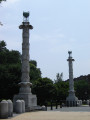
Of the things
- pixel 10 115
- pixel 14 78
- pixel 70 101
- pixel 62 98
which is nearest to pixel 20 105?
pixel 10 115

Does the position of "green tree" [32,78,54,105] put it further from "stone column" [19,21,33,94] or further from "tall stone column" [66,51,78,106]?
"stone column" [19,21,33,94]

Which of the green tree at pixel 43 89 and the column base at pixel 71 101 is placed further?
the column base at pixel 71 101

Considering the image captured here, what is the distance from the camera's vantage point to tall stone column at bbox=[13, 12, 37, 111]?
31.0m

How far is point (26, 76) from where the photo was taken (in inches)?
1280

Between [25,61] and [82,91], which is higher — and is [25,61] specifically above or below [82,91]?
above

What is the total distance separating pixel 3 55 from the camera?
56.5m

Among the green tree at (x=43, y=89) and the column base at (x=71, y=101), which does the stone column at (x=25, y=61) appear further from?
the column base at (x=71, y=101)

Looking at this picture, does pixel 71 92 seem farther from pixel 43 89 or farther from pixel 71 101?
pixel 43 89

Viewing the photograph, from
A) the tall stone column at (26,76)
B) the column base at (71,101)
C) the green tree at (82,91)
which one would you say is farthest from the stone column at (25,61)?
the green tree at (82,91)

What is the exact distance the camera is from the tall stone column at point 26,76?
3097 centimetres

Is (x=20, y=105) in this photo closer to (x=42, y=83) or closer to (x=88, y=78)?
(x=42, y=83)

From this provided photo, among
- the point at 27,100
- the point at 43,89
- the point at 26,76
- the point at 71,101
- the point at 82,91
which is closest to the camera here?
the point at 27,100

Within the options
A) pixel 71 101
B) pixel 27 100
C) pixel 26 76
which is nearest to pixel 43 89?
pixel 71 101

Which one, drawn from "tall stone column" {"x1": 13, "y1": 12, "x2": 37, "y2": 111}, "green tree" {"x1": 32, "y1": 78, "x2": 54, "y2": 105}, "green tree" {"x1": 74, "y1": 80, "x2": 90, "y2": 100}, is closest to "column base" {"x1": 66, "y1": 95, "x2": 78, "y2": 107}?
"green tree" {"x1": 32, "y1": 78, "x2": 54, "y2": 105}
